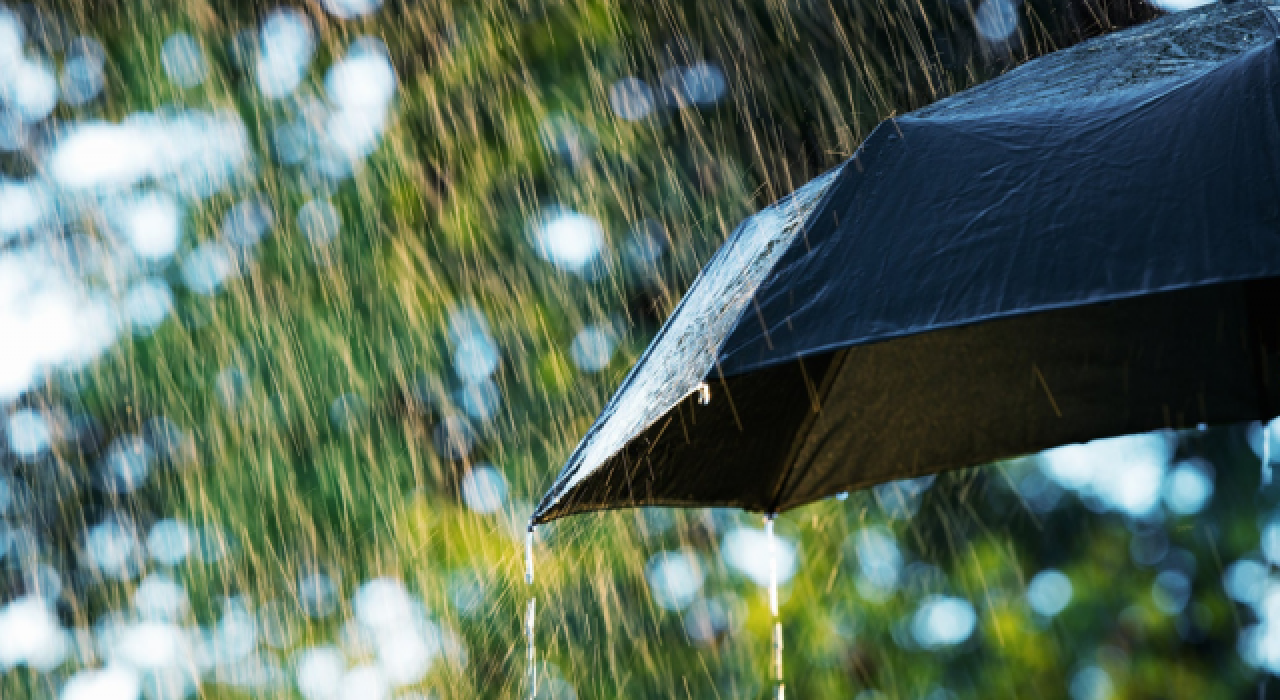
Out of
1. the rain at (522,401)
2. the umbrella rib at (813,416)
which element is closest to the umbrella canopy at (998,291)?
the umbrella rib at (813,416)

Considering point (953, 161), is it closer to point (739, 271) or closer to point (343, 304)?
point (739, 271)

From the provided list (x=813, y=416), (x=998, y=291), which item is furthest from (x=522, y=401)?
(x=998, y=291)

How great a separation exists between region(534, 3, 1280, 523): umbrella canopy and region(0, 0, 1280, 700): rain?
6.04ft

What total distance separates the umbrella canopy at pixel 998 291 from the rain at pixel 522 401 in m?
1.84

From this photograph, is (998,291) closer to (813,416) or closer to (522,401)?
(813,416)

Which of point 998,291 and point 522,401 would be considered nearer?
point 998,291

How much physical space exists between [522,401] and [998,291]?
11.1 feet

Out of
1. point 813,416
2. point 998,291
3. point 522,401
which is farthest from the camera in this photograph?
point 522,401

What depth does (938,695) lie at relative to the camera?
4.15m

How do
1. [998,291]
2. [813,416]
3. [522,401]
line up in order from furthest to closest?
[522,401] → [813,416] → [998,291]

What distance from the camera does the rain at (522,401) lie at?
4152mm

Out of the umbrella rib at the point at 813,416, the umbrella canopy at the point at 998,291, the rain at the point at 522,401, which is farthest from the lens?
the rain at the point at 522,401

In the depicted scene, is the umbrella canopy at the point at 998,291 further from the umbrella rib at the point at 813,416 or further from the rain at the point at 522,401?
the rain at the point at 522,401

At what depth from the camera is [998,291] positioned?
1244 mm
